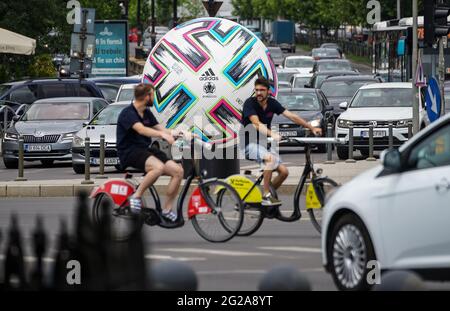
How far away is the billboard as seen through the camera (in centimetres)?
5688

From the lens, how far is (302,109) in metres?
35.9

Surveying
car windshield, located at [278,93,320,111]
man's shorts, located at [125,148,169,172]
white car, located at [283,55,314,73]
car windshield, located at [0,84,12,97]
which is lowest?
man's shorts, located at [125,148,169,172]

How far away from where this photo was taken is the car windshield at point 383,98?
3316cm

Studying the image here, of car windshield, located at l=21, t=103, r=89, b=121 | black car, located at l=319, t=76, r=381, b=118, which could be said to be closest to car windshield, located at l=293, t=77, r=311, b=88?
black car, located at l=319, t=76, r=381, b=118

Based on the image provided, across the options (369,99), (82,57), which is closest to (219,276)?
(369,99)

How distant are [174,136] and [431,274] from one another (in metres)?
5.68

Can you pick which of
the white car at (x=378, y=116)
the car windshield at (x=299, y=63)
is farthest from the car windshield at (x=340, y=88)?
the car windshield at (x=299, y=63)

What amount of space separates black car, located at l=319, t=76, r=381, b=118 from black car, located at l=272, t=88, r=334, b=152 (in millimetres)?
4656

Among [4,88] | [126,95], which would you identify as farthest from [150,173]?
[4,88]

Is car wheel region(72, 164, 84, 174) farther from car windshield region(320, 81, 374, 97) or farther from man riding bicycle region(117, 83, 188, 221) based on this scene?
car windshield region(320, 81, 374, 97)

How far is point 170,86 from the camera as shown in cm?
2234

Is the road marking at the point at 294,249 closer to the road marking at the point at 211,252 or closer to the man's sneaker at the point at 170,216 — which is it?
→ the road marking at the point at 211,252

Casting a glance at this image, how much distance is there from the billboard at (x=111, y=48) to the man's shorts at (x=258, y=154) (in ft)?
133
